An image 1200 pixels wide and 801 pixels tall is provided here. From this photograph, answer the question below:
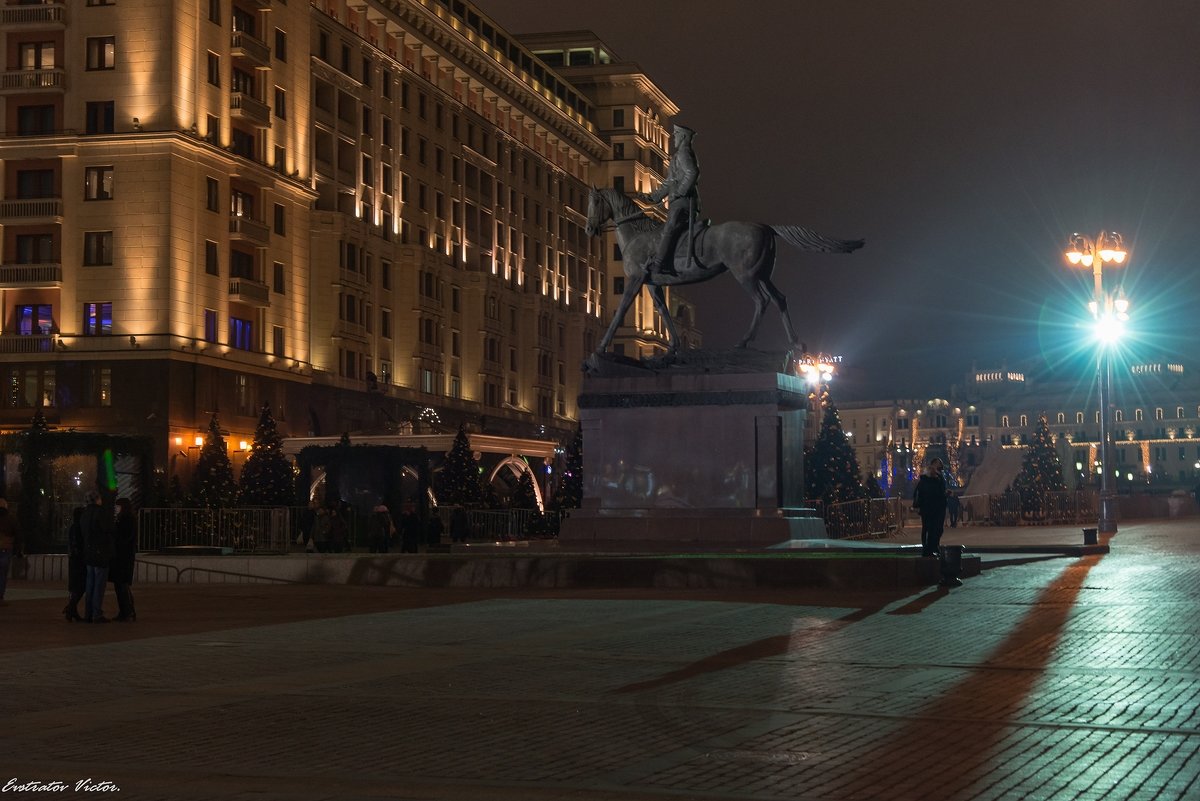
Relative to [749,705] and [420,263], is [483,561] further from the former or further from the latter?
[420,263]

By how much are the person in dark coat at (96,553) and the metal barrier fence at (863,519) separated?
2236cm

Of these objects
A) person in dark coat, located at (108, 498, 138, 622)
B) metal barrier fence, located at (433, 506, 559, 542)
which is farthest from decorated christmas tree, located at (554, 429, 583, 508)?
person in dark coat, located at (108, 498, 138, 622)

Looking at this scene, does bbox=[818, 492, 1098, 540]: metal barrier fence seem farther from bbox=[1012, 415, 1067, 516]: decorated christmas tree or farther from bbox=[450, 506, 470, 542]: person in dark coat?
bbox=[450, 506, 470, 542]: person in dark coat

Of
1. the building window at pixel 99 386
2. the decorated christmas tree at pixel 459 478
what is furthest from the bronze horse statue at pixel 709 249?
the building window at pixel 99 386

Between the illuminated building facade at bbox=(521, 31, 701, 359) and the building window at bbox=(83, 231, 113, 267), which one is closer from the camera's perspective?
the building window at bbox=(83, 231, 113, 267)

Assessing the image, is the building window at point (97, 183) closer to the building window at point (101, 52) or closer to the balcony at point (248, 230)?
the building window at point (101, 52)

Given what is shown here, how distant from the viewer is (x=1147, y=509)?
70.8 metres

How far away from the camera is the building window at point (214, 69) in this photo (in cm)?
6919

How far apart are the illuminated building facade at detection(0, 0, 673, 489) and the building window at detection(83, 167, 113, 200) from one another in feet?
0.30

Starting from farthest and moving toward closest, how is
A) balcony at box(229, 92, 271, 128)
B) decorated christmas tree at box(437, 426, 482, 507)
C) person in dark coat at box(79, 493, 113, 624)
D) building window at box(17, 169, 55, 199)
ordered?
balcony at box(229, 92, 271, 128)
building window at box(17, 169, 55, 199)
decorated christmas tree at box(437, 426, 482, 507)
person in dark coat at box(79, 493, 113, 624)

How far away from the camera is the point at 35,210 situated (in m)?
66.1

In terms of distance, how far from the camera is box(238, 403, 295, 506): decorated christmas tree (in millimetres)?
55375

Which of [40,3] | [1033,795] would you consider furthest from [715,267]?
[40,3]

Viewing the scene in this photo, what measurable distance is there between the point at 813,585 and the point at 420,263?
2767 inches
